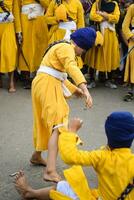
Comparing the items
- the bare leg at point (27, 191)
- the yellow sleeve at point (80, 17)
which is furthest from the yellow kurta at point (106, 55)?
the bare leg at point (27, 191)

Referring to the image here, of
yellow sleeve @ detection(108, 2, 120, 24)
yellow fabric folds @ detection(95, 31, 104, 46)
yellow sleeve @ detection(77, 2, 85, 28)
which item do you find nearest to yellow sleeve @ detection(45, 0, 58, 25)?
yellow sleeve @ detection(77, 2, 85, 28)

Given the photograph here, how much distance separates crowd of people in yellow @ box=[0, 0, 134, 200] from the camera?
11.1 ft

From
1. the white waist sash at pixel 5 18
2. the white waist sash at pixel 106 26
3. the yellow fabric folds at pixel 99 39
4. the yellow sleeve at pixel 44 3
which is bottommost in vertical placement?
the yellow fabric folds at pixel 99 39

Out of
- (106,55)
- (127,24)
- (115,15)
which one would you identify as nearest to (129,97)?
(106,55)

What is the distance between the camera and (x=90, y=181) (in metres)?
4.75

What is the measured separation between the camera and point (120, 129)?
10.9ft

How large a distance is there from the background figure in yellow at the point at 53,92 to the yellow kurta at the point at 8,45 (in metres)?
2.94

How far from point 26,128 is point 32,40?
6.49 feet

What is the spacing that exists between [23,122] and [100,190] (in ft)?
9.58

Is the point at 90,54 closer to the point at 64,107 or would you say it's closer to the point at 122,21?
the point at 122,21

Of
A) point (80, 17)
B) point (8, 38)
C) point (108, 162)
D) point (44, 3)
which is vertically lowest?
point (8, 38)

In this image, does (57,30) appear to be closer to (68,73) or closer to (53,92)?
(53,92)

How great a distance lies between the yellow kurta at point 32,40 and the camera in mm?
7594

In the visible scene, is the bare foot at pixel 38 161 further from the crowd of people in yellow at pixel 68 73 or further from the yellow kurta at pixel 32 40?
the yellow kurta at pixel 32 40
